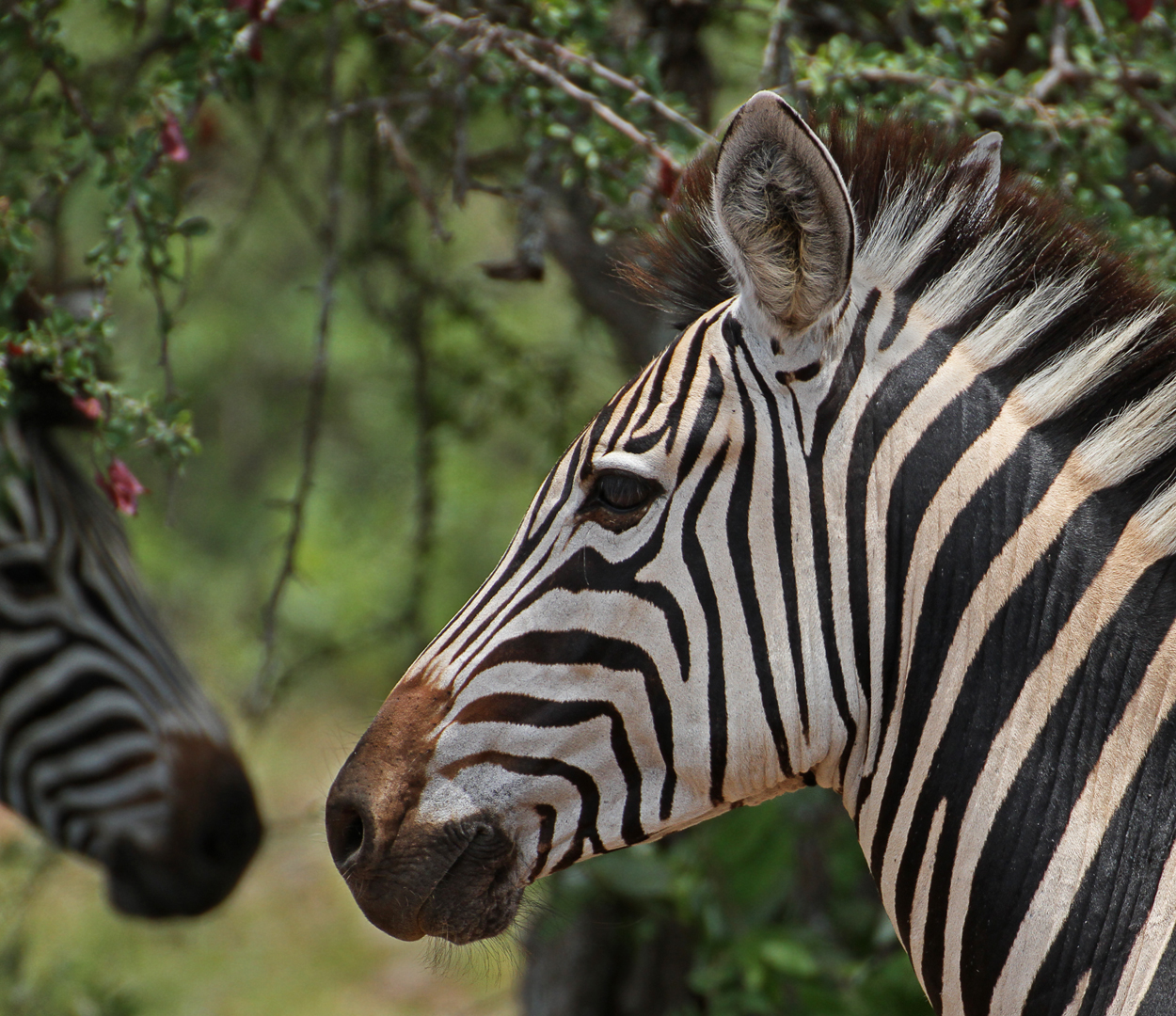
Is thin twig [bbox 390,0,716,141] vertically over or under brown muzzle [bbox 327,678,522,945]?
over

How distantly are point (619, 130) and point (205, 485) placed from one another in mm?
10135

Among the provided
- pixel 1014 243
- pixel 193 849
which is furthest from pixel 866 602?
pixel 193 849

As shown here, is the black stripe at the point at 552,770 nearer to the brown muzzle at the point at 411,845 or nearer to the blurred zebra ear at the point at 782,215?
the brown muzzle at the point at 411,845

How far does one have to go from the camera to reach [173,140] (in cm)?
256

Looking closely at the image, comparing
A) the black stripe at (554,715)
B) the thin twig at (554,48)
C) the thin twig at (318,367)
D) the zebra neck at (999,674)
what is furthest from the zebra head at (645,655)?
the thin twig at (318,367)

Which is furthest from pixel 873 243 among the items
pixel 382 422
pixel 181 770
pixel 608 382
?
pixel 382 422

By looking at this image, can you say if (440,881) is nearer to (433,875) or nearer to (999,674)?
(433,875)

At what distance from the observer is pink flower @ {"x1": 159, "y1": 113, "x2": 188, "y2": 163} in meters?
2.54

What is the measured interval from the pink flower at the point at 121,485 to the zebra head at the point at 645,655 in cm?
98

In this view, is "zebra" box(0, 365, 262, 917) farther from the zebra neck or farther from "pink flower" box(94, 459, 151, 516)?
the zebra neck

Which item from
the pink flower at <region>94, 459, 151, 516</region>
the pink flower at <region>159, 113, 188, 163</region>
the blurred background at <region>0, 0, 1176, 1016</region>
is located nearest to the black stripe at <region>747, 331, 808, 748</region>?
the blurred background at <region>0, 0, 1176, 1016</region>

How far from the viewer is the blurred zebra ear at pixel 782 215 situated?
1630mm

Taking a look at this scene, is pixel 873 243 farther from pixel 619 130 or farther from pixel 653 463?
pixel 619 130

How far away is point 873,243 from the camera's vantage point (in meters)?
1.85
